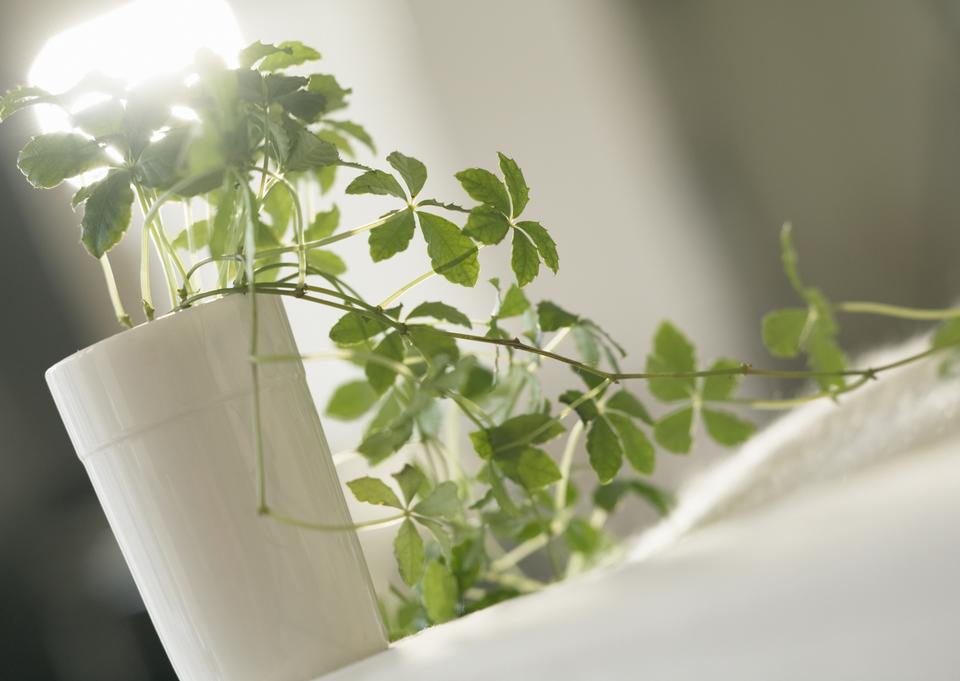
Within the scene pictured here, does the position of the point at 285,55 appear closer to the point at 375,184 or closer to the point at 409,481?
the point at 375,184

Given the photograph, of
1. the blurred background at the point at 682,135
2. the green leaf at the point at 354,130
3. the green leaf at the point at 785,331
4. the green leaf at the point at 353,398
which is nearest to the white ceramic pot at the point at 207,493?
the green leaf at the point at 354,130

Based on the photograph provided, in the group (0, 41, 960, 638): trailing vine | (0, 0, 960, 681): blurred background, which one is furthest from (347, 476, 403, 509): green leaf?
(0, 0, 960, 681): blurred background

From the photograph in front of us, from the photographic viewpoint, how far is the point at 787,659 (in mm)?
248

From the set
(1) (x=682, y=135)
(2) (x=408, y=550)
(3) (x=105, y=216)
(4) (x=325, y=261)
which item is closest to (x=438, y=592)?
(2) (x=408, y=550)

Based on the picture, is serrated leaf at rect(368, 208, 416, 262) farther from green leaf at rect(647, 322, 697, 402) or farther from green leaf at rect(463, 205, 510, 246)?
green leaf at rect(647, 322, 697, 402)

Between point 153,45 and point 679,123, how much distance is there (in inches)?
34.9

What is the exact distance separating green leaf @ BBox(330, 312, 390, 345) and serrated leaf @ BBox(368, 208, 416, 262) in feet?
0.15

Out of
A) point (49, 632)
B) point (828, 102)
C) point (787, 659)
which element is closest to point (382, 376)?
point (787, 659)

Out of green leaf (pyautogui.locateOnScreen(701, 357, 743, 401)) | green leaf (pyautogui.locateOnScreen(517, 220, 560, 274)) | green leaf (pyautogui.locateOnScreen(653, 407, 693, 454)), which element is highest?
green leaf (pyautogui.locateOnScreen(517, 220, 560, 274))

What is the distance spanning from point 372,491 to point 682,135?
51.2 inches

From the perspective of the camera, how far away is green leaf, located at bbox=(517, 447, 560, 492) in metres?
0.58

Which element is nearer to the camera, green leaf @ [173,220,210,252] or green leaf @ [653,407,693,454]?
green leaf @ [173,220,210,252]

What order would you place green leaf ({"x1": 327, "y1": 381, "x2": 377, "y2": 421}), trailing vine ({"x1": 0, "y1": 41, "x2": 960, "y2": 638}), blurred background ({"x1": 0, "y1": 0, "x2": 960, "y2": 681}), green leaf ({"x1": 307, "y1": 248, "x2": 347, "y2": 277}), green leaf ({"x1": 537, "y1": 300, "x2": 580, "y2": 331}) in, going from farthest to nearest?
blurred background ({"x1": 0, "y1": 0, "x2": 960, "y2": 681}) < green leaf ({"x1": 327, "y1": 381, "x2": 377, "y2": 421}) < green leaf ({"x1": 307, "y1": 248, "x2": 347, "y2": 277}) < green leaf ({"x1": 537, "y1": 300, "x2": 580, "y2": 331}) < trailing vine ({"x1": 0, "y1": 41, "x2": 960, "y2": 638})

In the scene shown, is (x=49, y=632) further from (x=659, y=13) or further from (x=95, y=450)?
(x=659, y=13)
